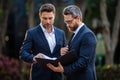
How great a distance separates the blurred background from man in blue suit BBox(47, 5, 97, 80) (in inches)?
224

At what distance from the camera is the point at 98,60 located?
2562 centimetres

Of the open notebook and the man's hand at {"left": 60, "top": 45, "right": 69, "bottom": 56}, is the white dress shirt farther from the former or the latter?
Answer: the open notebook

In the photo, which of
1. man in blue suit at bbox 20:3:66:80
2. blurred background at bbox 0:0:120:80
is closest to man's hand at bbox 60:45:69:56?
man in blue suit at bbox 20:3:66:80

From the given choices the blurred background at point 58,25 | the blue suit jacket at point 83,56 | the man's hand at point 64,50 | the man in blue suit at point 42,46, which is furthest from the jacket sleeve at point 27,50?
the blurred background at point 58,25

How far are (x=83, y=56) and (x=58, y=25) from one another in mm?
8598

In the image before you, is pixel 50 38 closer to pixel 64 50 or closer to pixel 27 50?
pixel 27 50

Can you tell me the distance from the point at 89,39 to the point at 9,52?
2012 centimetres

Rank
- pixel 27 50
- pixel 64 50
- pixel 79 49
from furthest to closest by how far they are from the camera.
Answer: pixel 27 50 → pixel 64 50 → pixel 79 49

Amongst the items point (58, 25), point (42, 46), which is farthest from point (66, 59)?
point (58, 25)

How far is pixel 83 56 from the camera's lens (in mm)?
5898

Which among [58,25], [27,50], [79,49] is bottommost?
[58,25]

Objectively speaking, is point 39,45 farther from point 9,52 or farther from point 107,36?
point 9,52

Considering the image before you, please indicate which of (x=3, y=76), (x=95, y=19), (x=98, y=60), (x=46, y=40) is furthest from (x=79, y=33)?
(x=98, y=60)

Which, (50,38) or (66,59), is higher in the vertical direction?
(50,38)
